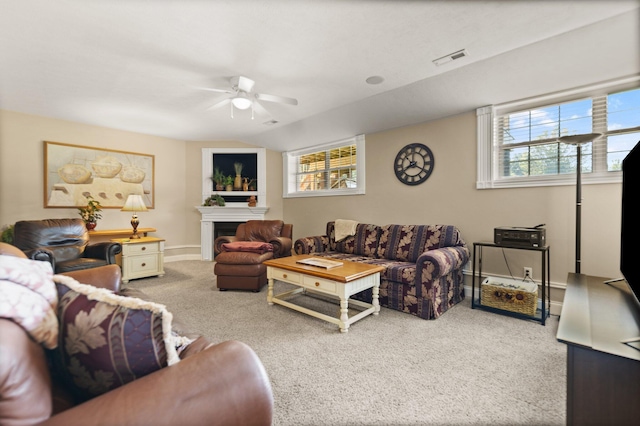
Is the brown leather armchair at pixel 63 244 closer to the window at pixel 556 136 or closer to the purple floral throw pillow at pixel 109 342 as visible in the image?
the purple floral throw pillow at pixel 109 342

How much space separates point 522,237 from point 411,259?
1128mm

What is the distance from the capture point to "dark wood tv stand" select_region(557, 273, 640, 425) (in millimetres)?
996

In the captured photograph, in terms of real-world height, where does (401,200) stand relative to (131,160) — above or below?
below

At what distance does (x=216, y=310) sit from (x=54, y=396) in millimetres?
2143

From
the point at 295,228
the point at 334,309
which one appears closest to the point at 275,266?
the point at 334,309

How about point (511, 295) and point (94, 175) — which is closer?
point (511, 295)

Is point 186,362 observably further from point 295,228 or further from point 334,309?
point 295,228

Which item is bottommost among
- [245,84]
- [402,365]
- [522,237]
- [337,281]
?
[402,365]

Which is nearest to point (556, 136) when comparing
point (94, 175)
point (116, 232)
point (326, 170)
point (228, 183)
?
point (326, 170)

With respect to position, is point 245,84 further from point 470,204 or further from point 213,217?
point 213,217

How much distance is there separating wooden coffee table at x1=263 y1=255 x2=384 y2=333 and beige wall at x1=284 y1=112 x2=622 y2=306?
1443 mm

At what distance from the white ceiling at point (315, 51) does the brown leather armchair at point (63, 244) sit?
1.64 meters

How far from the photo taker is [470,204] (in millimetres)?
3383

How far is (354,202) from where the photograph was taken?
459 cm
